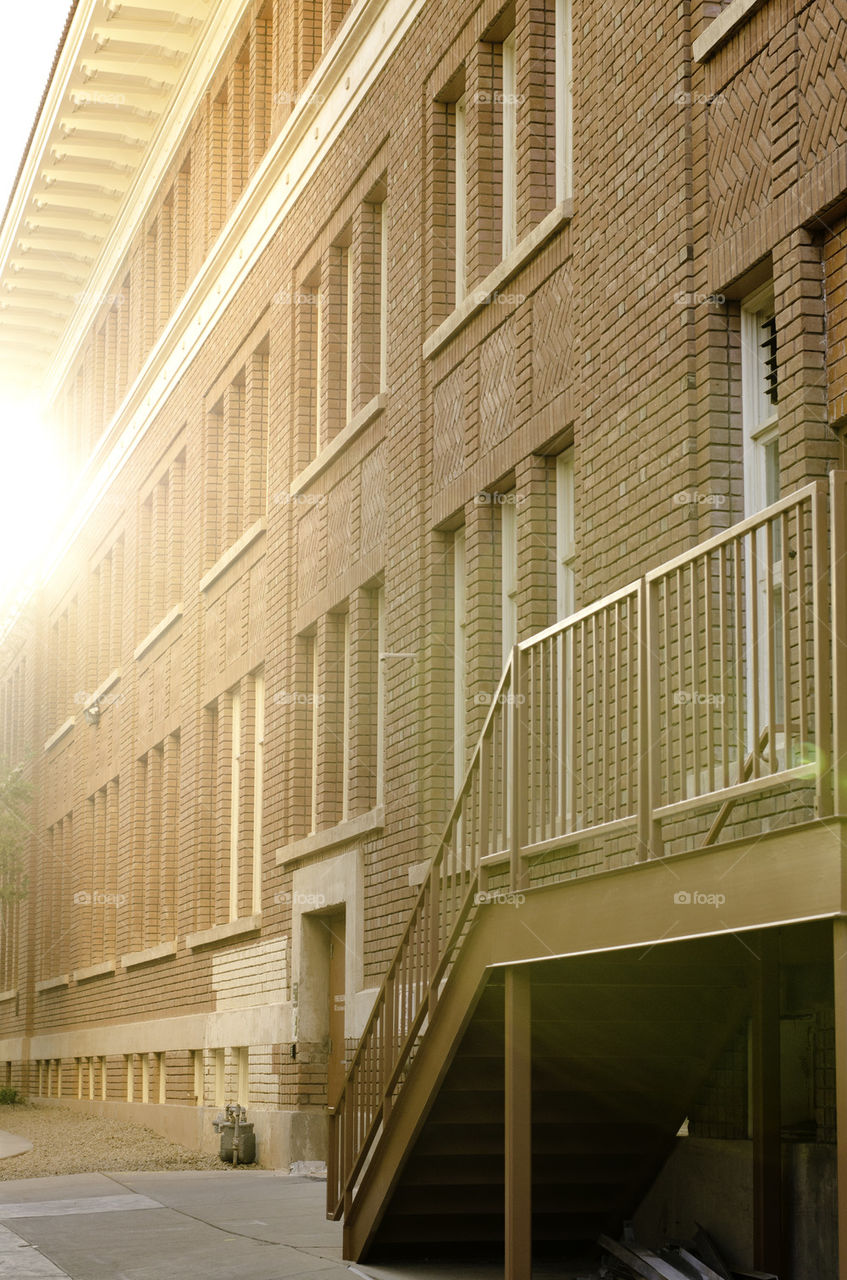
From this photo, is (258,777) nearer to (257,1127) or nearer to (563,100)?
(257,1127)

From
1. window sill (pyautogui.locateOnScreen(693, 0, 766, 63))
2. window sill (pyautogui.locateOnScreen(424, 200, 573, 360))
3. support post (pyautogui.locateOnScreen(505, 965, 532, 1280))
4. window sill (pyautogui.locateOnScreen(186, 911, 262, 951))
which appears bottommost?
support post (pyautogui.locateOnScreen(505, 965, 532, 1280))

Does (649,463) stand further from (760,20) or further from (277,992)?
(277,992)

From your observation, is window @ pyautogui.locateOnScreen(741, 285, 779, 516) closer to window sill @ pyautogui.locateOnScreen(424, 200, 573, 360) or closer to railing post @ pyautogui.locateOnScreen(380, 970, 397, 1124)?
window sill @ pyautogui.locateOnScreen(424, 200, 573, 360)

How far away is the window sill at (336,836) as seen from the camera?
16.2m

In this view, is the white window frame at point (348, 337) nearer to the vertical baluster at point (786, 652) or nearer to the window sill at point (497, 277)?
the window sill at point (497, 277)

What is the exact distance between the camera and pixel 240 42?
23016 mm

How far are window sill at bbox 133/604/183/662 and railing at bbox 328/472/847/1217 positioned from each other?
1286 centimetres

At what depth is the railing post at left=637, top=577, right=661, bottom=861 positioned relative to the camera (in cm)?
795

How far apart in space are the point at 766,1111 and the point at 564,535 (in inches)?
181

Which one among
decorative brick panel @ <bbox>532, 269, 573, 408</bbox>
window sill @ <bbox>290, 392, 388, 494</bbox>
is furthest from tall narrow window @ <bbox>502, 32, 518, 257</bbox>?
window sill @ <bbox>290, 392, 388, 494</bbox>

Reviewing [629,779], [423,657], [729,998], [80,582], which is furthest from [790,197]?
[80,582]

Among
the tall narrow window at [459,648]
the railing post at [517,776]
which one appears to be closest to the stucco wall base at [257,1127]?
the tall narrow window at [459,648]

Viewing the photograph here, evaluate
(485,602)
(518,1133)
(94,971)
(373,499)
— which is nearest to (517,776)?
(518,1133)

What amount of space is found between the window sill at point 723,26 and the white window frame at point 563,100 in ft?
8.39
